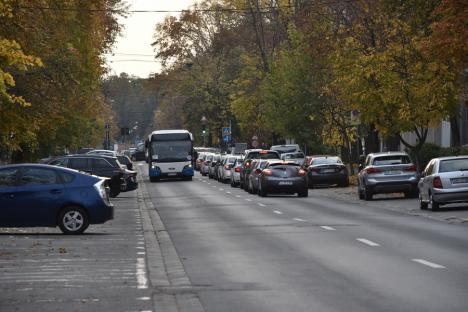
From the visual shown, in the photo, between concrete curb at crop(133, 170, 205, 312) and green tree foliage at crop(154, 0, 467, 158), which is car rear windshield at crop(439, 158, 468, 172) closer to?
green tree foliage at crop(154, 0, 467, 158)

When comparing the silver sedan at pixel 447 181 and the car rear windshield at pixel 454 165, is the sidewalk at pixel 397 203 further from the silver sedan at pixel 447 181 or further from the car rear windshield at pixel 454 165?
the car rear windshield at pixel 454 165

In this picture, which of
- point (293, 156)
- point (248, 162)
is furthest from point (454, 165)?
point (293, 156)

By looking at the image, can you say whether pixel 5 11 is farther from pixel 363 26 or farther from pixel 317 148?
pixel 317 148

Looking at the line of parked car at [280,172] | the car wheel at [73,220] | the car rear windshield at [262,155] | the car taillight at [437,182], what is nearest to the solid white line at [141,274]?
the car wheel at [73,220]

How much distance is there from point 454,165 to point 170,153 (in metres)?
37.5

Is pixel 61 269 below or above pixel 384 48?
below

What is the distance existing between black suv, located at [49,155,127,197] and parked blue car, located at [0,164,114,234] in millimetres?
17438

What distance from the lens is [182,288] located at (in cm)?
1372

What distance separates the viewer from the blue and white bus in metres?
67.1

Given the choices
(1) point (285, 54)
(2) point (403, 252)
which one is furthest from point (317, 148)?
(2) point (403, 252)

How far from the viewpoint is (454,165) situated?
3091cm

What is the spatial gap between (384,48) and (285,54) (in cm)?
2018

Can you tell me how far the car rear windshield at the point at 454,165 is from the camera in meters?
30.7

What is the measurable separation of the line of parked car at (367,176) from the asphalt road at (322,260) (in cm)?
131
